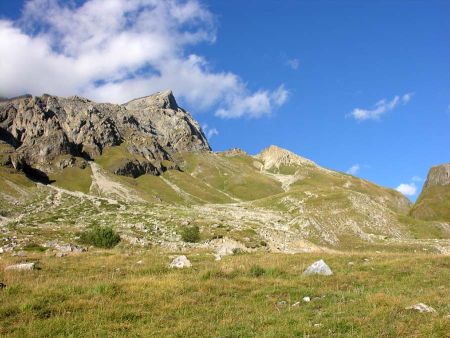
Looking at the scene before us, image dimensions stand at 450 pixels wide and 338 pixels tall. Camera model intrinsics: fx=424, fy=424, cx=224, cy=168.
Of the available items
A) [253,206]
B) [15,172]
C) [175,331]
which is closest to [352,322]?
[175,331]

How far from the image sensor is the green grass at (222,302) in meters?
12.2

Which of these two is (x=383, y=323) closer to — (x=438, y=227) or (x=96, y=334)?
(x=96, y=334)

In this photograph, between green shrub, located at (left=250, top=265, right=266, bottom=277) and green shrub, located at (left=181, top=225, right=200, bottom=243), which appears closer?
green shrub, located at (left=250, top=265, right=266, bottom=277)

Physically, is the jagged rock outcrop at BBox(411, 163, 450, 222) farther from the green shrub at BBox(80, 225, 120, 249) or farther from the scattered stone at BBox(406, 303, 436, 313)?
the scattered stone at BBox(406, 303, 436, 313)

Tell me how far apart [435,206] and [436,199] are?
31.1 feet

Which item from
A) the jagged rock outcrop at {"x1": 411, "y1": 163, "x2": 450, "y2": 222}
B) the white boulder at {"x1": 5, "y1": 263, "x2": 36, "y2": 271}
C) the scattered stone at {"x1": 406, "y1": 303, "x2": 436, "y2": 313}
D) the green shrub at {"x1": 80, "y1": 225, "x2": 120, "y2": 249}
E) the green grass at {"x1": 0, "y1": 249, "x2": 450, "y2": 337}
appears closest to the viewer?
the green grass at {"x1": 0, "y1": 249, "x2": 450, "y2": 337}

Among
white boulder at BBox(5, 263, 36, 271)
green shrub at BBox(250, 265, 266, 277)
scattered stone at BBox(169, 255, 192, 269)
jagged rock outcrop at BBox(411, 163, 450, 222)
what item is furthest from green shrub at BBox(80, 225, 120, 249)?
jagged rock outcrop at BBox(411, 163, 450, 222)

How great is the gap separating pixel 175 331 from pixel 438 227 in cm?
9866

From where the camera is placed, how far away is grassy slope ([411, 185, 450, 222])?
489 feet

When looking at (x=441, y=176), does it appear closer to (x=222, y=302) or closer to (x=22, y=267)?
(x=222, y=302)

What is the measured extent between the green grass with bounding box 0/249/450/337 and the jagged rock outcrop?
464 ft

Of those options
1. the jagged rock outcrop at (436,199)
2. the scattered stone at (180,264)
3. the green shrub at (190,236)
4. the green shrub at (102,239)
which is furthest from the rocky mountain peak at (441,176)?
the scattered stone at (180,264)

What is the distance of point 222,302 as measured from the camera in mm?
15773

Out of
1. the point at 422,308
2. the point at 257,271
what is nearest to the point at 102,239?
the point at 257,271
